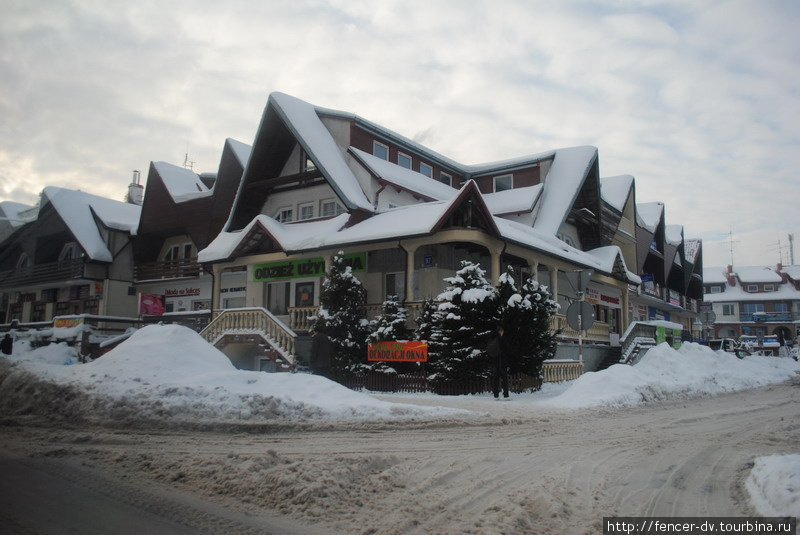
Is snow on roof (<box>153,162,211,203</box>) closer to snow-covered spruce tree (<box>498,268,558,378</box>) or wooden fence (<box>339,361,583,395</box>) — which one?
wooden fence (<box>339,361,583,395</box>)

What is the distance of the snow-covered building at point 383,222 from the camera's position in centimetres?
2125

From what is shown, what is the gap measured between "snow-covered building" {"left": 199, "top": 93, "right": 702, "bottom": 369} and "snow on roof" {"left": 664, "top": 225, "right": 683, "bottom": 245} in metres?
20.1

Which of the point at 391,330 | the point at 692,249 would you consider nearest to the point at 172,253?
the point at 391,330

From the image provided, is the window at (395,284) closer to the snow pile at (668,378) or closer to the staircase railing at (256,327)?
the staircase railing at (256,327)

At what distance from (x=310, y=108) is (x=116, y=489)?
23877mm

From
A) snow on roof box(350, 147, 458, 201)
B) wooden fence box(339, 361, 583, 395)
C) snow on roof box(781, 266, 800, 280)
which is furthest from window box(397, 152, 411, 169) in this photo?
snow on roof box(781, 266, 800, 280)

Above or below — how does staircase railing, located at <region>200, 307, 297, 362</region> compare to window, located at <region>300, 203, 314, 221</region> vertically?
below

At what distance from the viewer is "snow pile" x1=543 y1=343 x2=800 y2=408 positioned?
14681mm

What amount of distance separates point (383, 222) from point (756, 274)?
8045 cm

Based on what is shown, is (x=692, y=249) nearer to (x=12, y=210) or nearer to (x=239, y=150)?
(x=239, y=150)

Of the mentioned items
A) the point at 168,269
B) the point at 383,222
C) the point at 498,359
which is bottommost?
the point at 498,359

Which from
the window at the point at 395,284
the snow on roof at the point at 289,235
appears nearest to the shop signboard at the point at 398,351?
the snow on roof at the point at 289,235

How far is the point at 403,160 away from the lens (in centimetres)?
2967

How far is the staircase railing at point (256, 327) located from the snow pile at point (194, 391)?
7101mm
